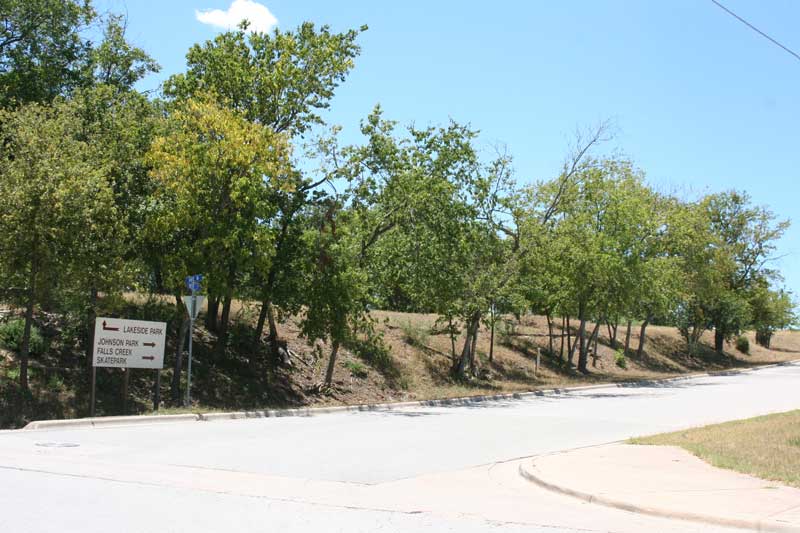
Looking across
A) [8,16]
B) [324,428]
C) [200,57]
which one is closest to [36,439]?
[324,428]

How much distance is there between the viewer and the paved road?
25.2 ft

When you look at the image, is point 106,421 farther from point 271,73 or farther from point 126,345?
point 271,73

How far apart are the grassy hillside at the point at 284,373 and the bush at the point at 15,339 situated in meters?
0.23

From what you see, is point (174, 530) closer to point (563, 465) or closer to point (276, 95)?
point (563, 465)

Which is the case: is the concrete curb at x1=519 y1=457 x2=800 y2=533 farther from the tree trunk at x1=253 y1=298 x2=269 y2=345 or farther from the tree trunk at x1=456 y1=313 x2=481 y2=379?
the tree trunk at x1=456 y1=313 x2=481 y2=379

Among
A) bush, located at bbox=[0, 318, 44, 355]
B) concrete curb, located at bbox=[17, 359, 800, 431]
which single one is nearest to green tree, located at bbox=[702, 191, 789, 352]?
concrete curb, located at bbox=[17, 359, 800, 431]

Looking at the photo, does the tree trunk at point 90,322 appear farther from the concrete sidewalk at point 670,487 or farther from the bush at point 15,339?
the concrete sidewalk at point 670,487

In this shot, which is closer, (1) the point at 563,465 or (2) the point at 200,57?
(1) the point at 563,465

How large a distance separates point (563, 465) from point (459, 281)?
56.5 ft

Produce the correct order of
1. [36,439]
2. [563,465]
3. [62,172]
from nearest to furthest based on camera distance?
[563,465] → [36,439] → [62,172]

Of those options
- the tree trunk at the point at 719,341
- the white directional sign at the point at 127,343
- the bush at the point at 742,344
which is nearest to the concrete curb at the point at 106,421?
the white directional sign at the point at 127,343

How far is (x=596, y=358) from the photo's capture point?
46750mm

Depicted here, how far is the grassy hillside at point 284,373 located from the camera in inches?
724

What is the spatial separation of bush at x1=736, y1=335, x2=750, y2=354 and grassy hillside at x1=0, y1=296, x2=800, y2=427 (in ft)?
90.9
